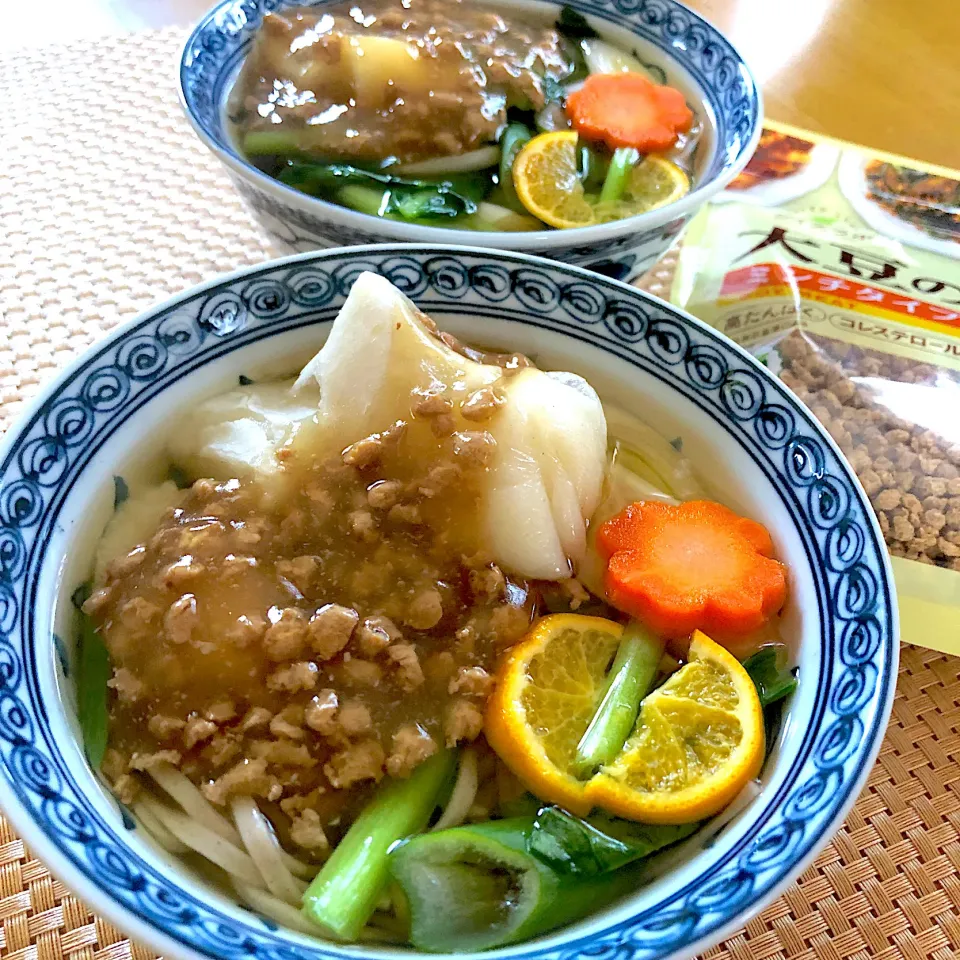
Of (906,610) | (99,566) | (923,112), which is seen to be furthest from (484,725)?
(923,112)

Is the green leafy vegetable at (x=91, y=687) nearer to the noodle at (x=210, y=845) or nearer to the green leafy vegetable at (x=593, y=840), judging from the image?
the noodle at (x=210, y=845)

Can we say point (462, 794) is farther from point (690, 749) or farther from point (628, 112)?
point (628, 112)

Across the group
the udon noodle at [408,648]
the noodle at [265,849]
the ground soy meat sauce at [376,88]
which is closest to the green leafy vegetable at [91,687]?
the udon noodle at [408,648]

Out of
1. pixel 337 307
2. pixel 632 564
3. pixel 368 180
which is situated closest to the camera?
pixel 632 564

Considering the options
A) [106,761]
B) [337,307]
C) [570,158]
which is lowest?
[106,761]

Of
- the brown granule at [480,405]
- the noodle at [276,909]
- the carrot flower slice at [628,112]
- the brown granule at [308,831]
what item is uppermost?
the carrot flower slice at [628,112]

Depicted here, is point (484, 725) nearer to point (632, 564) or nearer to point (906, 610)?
point (632, 564)
